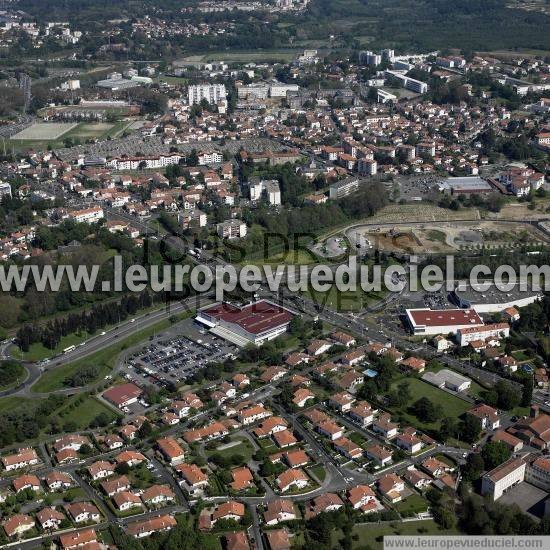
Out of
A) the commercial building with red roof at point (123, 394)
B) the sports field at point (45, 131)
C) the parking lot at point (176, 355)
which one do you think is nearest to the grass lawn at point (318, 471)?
the parking lot at point (176, 355)

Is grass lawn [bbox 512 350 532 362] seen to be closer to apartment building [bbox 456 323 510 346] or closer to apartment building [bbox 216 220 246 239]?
apartment building [bbox 456 323 510 346]

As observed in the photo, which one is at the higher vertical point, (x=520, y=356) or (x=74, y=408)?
(x=520, y=356)

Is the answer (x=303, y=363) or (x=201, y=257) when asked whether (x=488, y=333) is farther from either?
(x=201, y=257)

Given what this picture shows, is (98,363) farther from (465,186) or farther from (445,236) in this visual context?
(465,186)

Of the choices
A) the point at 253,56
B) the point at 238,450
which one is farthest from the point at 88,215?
the point at 253,56

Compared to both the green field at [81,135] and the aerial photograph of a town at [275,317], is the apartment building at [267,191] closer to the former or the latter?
the aerial photograph of a town at [275,317]

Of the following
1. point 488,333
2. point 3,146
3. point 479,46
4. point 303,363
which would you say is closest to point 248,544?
point 303,363
